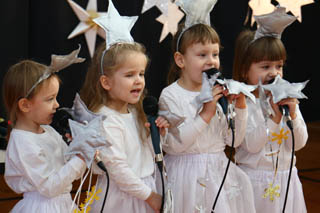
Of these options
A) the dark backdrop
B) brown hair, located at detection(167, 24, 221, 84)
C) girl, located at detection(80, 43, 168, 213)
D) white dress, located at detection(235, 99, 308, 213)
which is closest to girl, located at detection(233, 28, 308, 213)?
white dress, located at detection(235, 99, 308, 213)

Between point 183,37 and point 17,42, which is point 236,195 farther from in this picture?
point 17,42

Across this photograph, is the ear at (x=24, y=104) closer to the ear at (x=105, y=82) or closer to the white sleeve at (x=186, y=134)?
the ear at (x=105, y=82)

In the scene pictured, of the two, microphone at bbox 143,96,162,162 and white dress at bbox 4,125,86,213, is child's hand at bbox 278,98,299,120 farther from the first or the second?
white dress at bbox 4,125,86,213

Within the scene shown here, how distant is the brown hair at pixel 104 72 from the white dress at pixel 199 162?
6.3 inches

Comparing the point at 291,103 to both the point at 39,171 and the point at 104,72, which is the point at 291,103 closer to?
the point at 104,72

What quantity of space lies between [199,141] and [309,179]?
208cm

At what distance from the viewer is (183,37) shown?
6.11ft

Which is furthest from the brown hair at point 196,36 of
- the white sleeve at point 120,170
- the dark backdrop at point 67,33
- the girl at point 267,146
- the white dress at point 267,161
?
the dark backdrop at point 67,33

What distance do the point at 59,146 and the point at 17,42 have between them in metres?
2.06

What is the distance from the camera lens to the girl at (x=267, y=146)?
6.32 feet

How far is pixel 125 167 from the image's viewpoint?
158 centimetres

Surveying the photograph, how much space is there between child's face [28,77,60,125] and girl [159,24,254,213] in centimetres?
41

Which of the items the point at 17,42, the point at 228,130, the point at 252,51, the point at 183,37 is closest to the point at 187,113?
the point at 228,130

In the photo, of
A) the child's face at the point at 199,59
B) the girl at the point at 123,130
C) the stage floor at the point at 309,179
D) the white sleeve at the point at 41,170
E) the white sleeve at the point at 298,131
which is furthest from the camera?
the stage floor at the point at 309,179
